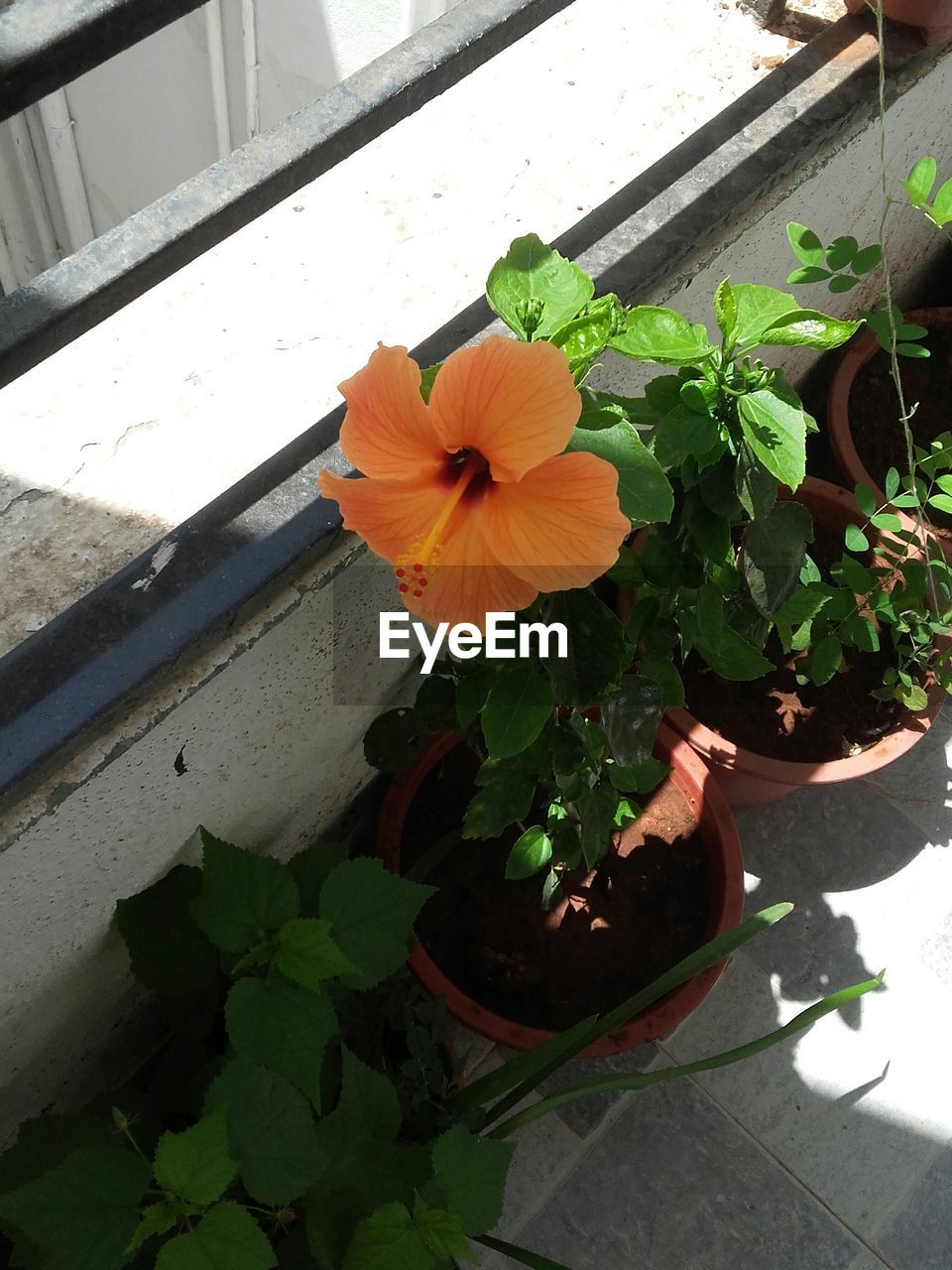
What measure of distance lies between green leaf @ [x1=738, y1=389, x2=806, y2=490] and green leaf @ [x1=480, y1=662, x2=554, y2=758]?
0.26 metres

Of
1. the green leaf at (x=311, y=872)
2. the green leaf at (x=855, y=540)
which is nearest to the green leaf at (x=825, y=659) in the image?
the green leaf at (x=855, y=540)

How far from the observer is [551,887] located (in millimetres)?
1277

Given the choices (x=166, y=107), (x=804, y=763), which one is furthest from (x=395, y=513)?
(x=166, y=107)

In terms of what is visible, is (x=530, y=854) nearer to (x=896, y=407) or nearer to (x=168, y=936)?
(x=168, y=936)

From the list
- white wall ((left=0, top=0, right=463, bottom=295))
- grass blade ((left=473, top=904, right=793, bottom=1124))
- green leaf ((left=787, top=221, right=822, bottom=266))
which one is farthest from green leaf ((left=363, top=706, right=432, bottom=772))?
white wall ((left=0, top=0, right=463, bottom=295))

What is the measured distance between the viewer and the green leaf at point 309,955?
0.98 metres

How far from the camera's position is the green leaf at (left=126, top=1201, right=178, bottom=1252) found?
2.80ft

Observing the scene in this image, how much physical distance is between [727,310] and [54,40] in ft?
1.62

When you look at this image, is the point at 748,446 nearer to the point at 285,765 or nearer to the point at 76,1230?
the point at 285,765

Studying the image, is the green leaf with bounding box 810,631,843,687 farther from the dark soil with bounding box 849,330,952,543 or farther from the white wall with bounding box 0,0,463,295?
the white wall with bounding box 0,0,463,295

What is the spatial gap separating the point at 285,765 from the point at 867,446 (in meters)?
1.09

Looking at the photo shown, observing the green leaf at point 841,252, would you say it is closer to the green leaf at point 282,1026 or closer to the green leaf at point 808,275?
the green leaf at point 808,275

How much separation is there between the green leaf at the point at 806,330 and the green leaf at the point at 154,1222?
2.79 ft

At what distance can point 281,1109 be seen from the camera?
909 millimetres
